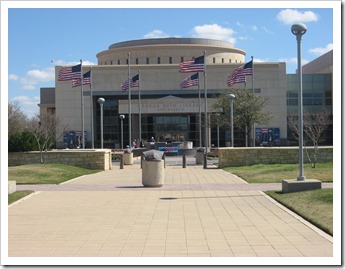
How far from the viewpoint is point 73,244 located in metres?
8.05

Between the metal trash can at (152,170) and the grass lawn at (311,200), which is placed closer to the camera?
the grass lawn at (311,200)

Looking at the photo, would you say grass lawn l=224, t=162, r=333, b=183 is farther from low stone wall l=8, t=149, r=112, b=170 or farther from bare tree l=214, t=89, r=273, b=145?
bare tree l=214, t=89, r=273, b=145

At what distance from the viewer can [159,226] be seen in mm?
9617

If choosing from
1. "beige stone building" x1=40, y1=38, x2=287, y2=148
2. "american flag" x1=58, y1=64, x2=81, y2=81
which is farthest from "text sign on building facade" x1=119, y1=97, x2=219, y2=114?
"american flag" x1=58, y1=64, x2=81, y2=81

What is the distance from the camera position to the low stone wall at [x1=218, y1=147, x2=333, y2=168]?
2673 centimetres

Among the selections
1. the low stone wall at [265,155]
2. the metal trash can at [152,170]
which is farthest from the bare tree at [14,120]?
the metal trash can at [152,170]

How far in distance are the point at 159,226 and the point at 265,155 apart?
726 inches

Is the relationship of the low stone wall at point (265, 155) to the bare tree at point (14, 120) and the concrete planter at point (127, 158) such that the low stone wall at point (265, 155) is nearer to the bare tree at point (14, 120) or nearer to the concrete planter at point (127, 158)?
the concrete planter at point (127, 158)

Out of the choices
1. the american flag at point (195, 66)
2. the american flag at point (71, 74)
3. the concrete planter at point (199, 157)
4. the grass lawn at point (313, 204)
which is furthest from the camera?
the american flag at point (195, 66)

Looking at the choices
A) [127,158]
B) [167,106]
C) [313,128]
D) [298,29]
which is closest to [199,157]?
[127,158]

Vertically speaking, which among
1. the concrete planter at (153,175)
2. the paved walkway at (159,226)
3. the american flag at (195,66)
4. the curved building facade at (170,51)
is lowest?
the paved walkway at (159,226)

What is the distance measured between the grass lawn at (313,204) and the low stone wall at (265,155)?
12.7m

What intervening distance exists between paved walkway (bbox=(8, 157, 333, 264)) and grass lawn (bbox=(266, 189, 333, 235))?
22cm

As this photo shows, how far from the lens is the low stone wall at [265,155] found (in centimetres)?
2673
